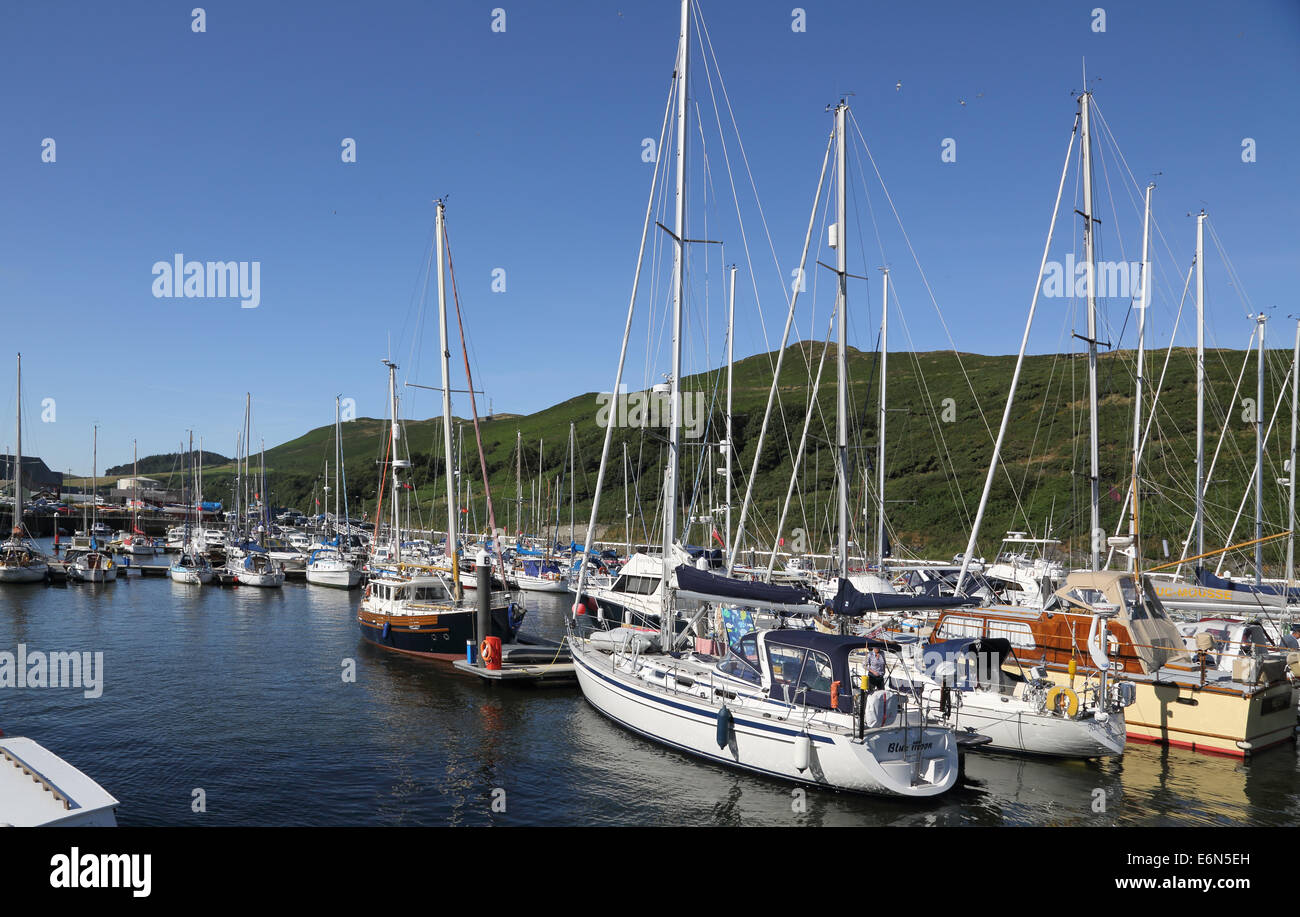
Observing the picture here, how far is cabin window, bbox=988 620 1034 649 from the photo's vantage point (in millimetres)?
25938

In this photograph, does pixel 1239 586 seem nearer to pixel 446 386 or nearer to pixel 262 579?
pixel 446 386

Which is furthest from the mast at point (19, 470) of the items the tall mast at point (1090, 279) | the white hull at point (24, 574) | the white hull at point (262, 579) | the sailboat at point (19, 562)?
the tall mast at point (1090, 279)

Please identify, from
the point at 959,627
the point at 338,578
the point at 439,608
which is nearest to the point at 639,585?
the point at 439,608

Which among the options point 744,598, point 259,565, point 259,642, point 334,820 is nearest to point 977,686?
point 744,598

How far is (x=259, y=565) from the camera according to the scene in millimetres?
68812

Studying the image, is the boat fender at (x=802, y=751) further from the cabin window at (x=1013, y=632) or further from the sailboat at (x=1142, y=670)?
Result: the cabin window at (x=1013, y=632)

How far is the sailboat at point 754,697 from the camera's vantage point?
18.3 meters

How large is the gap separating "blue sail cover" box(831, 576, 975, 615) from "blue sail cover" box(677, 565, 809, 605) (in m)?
1.01

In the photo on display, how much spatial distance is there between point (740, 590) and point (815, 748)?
632cm

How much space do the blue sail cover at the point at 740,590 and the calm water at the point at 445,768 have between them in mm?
4516

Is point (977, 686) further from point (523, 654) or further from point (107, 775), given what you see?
point (107, 775)

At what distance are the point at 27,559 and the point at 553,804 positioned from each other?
6434cm

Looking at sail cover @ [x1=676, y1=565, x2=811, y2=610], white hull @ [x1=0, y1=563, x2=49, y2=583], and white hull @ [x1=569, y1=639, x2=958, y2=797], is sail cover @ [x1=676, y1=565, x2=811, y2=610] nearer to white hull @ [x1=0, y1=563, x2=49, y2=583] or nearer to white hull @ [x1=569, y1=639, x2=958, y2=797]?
white hull @ [x1=569, y1=639, x2=958, y2=797]

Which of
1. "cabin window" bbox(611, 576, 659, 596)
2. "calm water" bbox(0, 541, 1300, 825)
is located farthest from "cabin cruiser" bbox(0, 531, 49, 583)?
"cabin window" bbox(611, 576, 659, 596)
